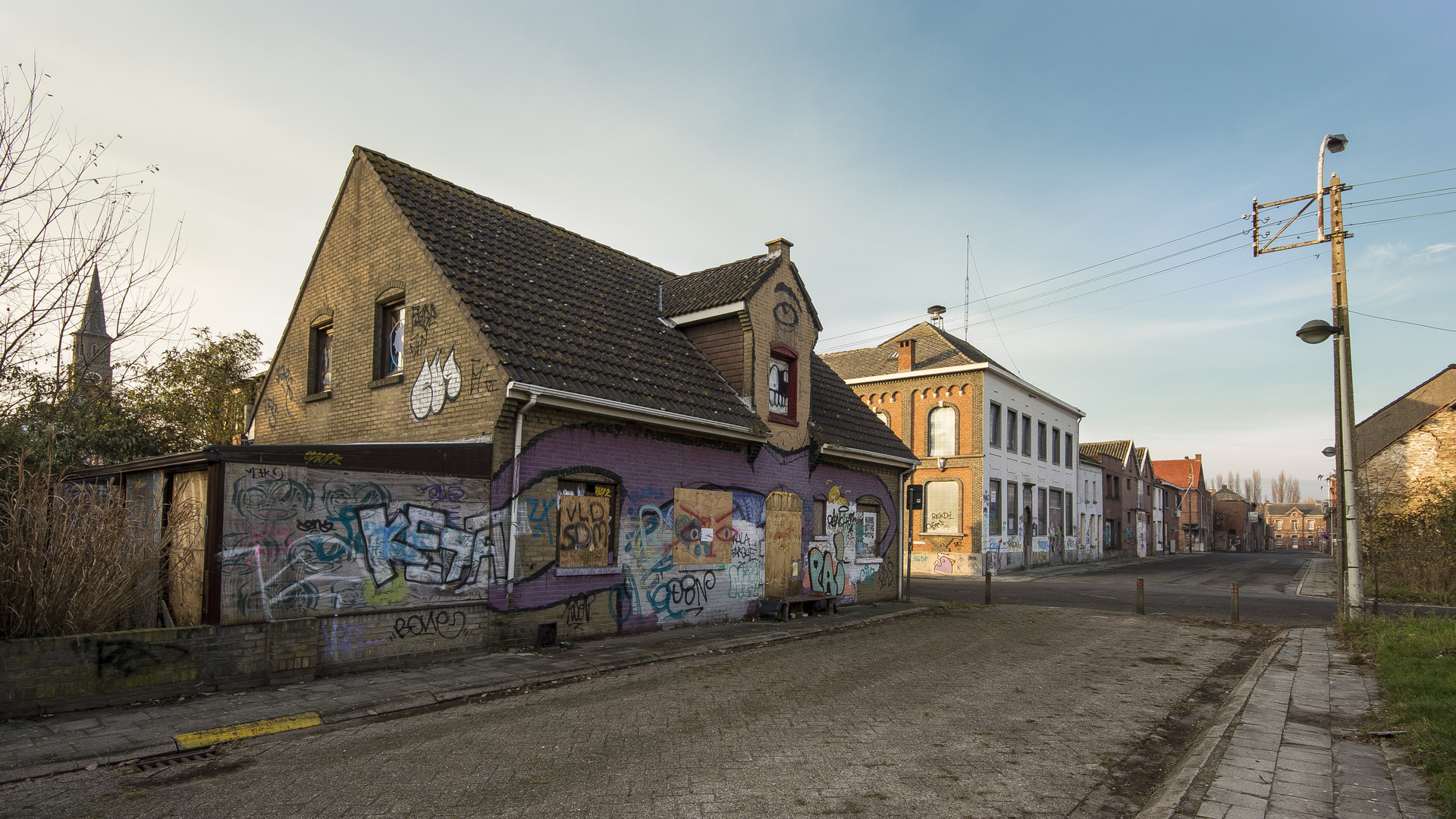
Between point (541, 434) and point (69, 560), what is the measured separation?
16.7ft

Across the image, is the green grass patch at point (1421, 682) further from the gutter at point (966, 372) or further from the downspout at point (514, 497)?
the gutter at point (966, 372)

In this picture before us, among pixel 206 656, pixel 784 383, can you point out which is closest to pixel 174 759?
pixel 206 656

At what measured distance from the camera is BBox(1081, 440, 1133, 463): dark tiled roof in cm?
5212

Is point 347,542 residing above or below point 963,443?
below

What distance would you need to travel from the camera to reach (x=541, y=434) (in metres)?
10.7

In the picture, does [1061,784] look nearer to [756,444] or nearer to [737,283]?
[756,444]

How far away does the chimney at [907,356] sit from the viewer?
34.3m

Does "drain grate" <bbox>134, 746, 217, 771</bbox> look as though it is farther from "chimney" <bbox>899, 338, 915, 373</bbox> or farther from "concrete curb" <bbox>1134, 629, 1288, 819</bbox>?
"chimney" <bbox>899, 338, 915, 373</bbox>

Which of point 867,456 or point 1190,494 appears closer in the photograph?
point 867,456

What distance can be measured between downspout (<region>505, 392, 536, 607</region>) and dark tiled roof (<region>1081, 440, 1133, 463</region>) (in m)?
48.2

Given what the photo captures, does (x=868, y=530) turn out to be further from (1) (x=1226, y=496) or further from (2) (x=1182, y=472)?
(1) (x=1226, y=496)

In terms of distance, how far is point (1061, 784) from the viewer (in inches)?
219

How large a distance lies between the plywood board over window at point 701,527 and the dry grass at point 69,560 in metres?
6.98

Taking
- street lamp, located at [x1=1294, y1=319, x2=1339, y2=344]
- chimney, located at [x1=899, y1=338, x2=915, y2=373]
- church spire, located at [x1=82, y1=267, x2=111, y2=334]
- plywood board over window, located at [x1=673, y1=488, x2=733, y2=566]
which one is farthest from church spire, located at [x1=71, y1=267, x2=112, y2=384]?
chimney, located at [x1=899, y1=338, x2=915, y2=373]
